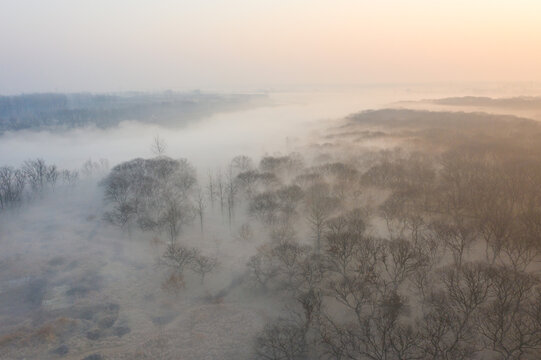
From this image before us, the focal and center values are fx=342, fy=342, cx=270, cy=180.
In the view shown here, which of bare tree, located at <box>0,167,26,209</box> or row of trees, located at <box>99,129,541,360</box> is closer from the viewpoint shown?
row of trees, located at <box>99,129,541,360</box>

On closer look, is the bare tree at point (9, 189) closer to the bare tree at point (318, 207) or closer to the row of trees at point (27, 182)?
the row of trees at point (27, 182)

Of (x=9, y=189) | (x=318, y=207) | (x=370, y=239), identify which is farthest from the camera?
(x=9, y=189)

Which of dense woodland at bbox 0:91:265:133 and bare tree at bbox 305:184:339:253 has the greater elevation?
dense woodland at bbox 0:91:265:133

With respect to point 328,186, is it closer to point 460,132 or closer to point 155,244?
point 155,244

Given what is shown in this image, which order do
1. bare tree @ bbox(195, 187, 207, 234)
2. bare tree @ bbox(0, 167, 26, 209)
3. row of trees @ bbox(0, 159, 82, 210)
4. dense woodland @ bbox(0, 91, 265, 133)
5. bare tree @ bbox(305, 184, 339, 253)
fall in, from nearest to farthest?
bare tree @ bbox(305, 184, 339, 253), bare tree @ bbox(195, 187, 207, 234), bare tree @ bbox(0, 167, 26, 209), row of trees @ bbox(0, 159, 82, 210), dense woodland @ bbox(0, 91, 265, 133)

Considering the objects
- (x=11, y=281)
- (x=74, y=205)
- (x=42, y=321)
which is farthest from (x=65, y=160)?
(x=42, y=321)

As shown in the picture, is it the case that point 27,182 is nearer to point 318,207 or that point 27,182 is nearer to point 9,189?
point 9,189

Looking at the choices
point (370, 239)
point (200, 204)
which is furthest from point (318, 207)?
point (200, 204)

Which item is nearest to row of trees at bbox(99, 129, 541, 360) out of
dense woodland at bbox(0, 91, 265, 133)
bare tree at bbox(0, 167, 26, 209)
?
bare tree at bbox(0, 167, 26, 209)

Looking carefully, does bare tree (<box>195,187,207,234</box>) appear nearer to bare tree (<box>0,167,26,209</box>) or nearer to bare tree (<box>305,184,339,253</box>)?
bare tree (<box>305,184,339,253</box>)
